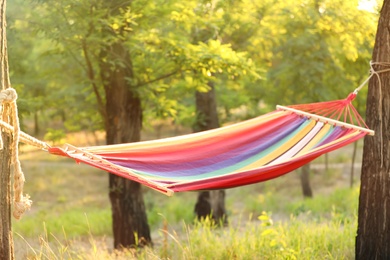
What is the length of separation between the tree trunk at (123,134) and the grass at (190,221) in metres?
0.35

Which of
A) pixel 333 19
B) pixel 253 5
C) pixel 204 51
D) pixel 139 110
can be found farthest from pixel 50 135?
pixel 333 19

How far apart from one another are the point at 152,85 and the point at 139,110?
0.41m

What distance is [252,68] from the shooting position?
248 inches

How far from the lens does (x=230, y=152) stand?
438 centimetres

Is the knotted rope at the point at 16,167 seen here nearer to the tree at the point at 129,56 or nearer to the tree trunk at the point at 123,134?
the tree at the point at 129,56

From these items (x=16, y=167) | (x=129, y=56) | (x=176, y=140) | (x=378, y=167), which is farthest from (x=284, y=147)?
(x=129, y=56)

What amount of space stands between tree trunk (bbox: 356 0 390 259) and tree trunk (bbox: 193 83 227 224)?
191 inches

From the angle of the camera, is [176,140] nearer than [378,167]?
Yes

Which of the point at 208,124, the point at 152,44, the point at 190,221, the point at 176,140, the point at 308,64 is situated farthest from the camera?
the point at 308,64

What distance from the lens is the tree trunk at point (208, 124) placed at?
30.6ft

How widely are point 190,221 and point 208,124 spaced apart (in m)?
1.69

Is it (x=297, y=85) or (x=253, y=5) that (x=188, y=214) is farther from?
(x=253, y=5)

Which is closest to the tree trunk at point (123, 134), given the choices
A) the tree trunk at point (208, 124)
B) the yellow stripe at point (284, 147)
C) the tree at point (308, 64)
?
the tree trunk at point (208, 124)

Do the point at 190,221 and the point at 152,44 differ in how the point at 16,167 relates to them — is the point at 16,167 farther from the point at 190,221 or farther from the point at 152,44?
the point at 190,221
